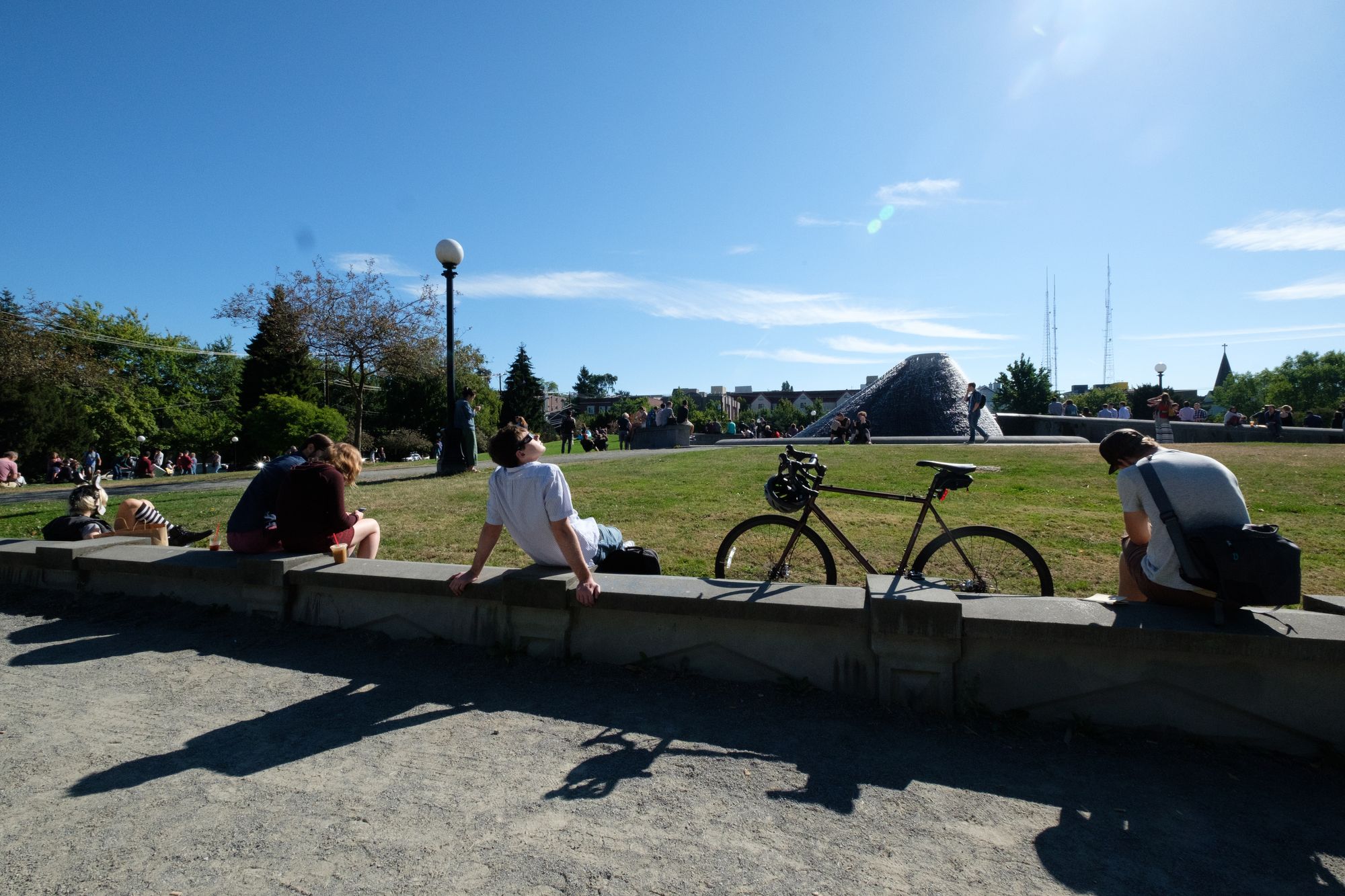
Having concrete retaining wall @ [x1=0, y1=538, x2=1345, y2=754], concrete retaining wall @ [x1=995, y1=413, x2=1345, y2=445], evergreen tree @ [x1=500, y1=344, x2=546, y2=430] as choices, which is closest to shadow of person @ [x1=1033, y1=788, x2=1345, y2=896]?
concrete retaining wall @ [x1=0, y1=538, x2=1345, y2=754]

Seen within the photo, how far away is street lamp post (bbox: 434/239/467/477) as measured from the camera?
516 inches

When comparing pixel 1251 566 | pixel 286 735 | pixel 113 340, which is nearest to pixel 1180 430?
pixel 1251 566

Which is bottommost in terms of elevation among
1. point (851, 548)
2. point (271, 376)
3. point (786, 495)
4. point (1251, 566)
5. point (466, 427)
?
point (851, 548)

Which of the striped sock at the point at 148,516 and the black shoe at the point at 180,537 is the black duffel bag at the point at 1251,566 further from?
the black shoe at the point at 180,537

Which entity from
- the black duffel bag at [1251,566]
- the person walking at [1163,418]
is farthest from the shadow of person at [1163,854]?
the person walking at [1163,418]

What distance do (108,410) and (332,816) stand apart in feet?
151

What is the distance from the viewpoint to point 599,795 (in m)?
2.82

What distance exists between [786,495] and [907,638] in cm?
150

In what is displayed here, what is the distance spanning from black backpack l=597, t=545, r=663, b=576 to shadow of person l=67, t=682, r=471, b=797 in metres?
1.41

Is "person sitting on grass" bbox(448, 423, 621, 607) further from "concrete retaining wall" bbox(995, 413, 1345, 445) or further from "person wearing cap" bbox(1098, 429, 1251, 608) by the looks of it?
"concrete retaining wall" bbox(995, 413, 1345, 445)

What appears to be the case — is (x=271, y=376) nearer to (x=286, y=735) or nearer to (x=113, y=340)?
(x=113, y=340)

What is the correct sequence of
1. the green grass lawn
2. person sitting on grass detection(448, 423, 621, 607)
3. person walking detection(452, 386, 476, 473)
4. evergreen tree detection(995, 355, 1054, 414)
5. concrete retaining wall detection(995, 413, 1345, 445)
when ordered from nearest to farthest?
person sitting on grass detection(448, 423, 621, 607) → the green grass lawn → person walking detection(452, 386, 476, 473) → concrete retaining wall detection(995, 413, 1345, 445) → evergreen tree detection(995, 355, 1054, 414)

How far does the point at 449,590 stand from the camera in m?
4.44

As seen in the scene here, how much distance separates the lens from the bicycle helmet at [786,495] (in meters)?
4.80
